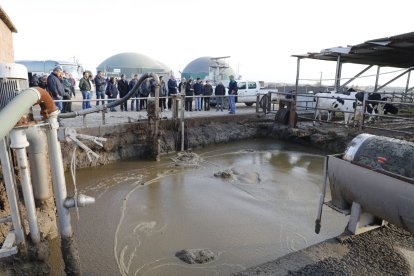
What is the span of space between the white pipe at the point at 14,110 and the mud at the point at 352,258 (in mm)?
2308

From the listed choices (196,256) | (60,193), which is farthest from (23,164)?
(196,256)

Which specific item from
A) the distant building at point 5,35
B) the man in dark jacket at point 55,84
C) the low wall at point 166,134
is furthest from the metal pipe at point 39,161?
the distant building at point 5,35

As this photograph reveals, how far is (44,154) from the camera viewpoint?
3.54m

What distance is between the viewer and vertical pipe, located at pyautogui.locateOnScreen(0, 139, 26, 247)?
8.10 feet

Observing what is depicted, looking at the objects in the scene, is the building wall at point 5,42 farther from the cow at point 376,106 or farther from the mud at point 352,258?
the cow at point 376,106

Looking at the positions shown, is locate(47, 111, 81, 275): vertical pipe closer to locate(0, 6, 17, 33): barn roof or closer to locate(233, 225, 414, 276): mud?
locate(233, 225, 414, 276): mud

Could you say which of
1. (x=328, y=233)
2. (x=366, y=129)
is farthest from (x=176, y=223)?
(x=366, y=129)

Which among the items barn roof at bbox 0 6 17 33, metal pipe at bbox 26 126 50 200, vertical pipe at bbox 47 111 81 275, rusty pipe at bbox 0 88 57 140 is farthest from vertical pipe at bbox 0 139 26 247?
barn roof at bbox 0 6 17 33

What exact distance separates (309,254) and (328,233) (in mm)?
1849

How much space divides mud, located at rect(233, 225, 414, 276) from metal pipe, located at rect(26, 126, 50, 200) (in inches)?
96.8

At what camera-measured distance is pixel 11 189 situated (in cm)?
254

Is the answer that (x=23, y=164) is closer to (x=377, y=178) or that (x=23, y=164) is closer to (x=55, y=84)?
(x=377, y=178)

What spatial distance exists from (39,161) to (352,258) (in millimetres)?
3609

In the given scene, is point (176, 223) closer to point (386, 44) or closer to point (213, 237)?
point (213, 237)
